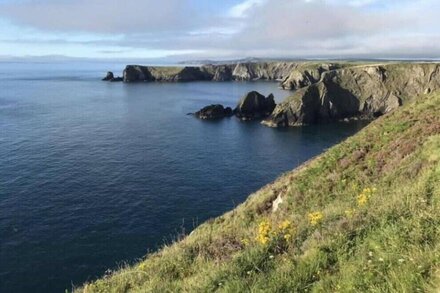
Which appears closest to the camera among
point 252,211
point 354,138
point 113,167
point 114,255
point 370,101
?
point 252,211

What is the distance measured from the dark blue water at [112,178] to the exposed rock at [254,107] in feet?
17.0

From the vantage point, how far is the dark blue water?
3941 centimetres

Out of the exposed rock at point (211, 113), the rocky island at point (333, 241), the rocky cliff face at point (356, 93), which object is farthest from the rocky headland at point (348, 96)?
the rocky island at point (333, 241)

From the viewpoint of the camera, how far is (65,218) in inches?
1826

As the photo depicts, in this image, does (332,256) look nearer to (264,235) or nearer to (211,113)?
(264,235)

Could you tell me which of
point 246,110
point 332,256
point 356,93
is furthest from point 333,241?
point 356,93

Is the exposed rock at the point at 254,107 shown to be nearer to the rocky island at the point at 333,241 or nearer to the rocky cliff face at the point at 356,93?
the rocky cliff face at the point at 356,93

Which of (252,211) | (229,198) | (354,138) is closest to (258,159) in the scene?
(229,198)

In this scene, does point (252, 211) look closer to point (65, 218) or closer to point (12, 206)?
point (65, 218)

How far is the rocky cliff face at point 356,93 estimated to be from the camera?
10819 centimetres

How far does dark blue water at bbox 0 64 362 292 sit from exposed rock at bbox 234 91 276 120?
5187mm

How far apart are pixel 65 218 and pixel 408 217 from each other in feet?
140

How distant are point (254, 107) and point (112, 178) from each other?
64.8m

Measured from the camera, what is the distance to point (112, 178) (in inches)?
2341
